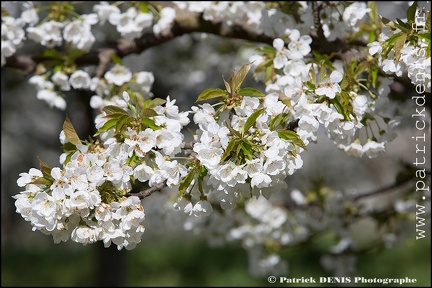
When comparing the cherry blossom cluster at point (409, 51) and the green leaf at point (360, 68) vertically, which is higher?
the cherry blossom cluster at point (409, 51)

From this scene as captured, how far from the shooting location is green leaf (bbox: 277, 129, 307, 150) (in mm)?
1877

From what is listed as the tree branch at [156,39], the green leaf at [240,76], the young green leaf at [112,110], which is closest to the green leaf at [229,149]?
the green leaf at [240,76]

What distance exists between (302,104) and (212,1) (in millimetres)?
1323

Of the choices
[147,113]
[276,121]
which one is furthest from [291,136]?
[147,113]

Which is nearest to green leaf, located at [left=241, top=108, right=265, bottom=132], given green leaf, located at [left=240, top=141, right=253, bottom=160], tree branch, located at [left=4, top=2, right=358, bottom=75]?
green leaf, located at [left=240, top=141, right=253, bottom=160]

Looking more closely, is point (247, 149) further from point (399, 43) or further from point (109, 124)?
point (399, 43)

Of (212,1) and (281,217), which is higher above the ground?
(212,1)

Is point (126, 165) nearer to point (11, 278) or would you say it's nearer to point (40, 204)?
point (40, 204)

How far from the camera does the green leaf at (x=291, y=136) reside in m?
1.88

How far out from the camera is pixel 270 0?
320 cm

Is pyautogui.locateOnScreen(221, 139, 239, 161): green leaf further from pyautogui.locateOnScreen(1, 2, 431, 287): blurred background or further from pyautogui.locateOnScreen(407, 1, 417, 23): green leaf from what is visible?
pyautogui.locateOnScreen(1, 2, 431, 287): blurred background

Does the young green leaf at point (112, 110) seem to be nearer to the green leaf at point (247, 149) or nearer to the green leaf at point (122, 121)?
the green leaf at point (122, 121)

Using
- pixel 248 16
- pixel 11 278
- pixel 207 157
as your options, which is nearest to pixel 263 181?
pixel 207 157

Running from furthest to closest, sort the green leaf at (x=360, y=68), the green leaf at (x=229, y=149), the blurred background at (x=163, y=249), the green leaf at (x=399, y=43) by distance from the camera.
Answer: the blurred background at (x=163, y=249)
the green leaf at (x=360, y=68)
the green leaf at (x=399, y=43)
the green leaf at (x=229, y=149)
